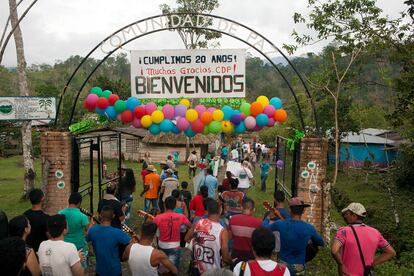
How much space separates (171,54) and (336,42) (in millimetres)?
4727

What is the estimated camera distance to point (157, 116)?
27.8ft

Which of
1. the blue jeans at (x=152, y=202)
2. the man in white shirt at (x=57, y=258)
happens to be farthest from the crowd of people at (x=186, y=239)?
the blue jeans at (x=152, y=202)

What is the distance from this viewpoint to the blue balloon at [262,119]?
27.6 ft

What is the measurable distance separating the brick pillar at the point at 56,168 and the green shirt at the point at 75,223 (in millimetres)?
3233

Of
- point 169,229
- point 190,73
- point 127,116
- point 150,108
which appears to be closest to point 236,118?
point 190,73

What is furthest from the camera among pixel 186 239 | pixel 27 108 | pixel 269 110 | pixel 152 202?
pixel 152 202

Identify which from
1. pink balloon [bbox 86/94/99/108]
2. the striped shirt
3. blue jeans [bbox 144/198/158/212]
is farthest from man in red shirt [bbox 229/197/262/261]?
blue jeans [bbox 144/198/158/212]

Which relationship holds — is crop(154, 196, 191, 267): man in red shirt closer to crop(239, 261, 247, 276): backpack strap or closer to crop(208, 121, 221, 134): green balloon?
crop(239, 261, 247, 276): backpack strap

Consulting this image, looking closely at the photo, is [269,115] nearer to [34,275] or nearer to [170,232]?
[170,232]

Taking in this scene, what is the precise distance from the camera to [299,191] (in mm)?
8586

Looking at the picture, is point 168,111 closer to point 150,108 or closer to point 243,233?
point 150,108

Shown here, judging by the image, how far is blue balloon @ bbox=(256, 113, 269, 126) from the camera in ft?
27.6

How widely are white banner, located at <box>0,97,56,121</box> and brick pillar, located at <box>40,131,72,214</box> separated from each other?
3.11 feet

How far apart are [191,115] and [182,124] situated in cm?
28
